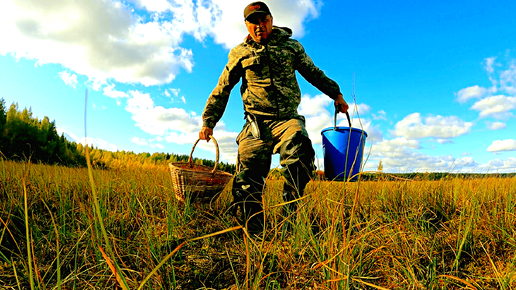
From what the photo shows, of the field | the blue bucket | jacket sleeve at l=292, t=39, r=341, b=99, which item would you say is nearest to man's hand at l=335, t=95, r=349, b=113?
jacket sleeve at l=292, t=39, r=341, b=99

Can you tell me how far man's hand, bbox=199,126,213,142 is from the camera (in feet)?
9.64

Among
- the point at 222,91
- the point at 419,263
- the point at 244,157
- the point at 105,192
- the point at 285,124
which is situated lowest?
the point at 419,263

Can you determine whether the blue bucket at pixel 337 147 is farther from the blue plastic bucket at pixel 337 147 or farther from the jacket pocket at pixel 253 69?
the jacket pocket at pixel 253 69

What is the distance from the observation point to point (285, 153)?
2.65 metres

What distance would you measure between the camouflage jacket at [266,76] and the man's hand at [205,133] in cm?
6

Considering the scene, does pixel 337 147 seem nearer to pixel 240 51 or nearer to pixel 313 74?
pixel 313 74

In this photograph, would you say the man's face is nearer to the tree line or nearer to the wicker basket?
the wicker basket

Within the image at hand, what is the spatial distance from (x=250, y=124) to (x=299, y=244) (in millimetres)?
1407

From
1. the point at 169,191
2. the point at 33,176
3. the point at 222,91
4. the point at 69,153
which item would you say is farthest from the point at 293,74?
the point at 69,153

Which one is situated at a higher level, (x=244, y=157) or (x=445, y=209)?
(x=244, y=157)

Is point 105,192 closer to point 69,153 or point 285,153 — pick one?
A: point 285,153

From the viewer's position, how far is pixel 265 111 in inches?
113

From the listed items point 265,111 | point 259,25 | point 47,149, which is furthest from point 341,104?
point 47,149

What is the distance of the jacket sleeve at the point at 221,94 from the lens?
3039mm
